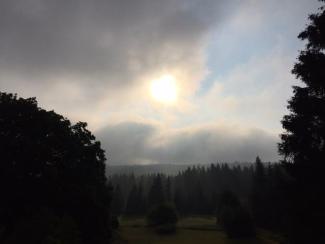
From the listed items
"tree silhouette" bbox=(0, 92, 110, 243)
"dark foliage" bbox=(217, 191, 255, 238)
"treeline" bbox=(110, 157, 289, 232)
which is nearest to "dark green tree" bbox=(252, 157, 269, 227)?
"treeline" bbox=(110, 157, 289, 232)

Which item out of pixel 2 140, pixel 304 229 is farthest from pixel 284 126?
pixel 2 140

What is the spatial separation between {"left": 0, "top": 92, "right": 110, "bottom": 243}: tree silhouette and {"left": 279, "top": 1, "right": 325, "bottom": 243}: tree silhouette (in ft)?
62.7

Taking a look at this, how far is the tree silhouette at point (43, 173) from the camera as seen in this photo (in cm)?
3047

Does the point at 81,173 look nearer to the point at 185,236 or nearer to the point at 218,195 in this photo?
the point at 185,236

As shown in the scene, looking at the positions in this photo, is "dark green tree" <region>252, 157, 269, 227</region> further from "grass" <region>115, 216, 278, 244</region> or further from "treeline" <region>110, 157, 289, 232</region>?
"grass" <region>115, 216, 278, 244</region>

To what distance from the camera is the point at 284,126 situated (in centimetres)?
1962

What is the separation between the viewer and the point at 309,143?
726 inches

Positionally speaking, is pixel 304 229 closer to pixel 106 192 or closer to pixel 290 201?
pixel 290 201

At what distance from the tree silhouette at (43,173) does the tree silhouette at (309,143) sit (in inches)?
753

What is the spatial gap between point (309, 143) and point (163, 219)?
7567 cm

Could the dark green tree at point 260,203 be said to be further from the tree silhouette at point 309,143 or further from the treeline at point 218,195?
the tree silhouette at point 309,143

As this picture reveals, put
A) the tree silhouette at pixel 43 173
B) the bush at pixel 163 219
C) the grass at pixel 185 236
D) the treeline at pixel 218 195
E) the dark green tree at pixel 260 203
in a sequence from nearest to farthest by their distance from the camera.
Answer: the tree silhouette at pixel 43 173
the grass at pixel 185 236
the treeline at pixel 218 195
the dark green tree at pixel 260 203
the bush at pixel 163 219

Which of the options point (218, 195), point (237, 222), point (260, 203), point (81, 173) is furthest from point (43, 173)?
point (218, 195)

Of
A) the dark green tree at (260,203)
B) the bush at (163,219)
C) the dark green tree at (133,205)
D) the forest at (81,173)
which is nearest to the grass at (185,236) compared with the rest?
the bush at (163,219)
